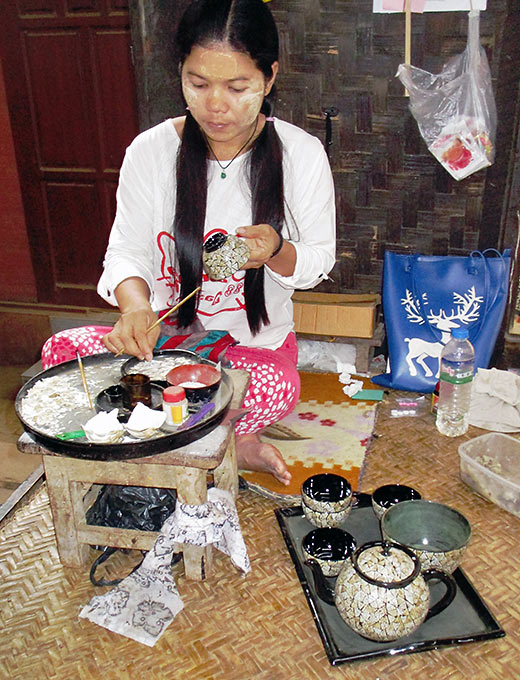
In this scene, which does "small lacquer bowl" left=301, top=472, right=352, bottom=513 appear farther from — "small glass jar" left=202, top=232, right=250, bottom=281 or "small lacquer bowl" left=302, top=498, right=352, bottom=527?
"small glass jar" left=202, top=232, right=250, bottom=281

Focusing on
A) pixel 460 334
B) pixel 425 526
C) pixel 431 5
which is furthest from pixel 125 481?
pixel 431 5

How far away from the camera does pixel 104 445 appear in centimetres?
140

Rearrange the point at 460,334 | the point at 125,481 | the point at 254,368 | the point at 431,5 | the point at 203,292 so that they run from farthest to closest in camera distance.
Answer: the point at 431,5 < the point at 460,334 < the point at 203,292 < the point at 254,368 < the point at 125,481

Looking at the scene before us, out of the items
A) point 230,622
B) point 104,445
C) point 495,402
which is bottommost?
point 230,622

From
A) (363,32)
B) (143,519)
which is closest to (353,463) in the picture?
(143,519)

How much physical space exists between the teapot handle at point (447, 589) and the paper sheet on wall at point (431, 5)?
6.92 feet

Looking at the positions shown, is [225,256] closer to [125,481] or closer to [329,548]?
[125,481]

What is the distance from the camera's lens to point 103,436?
1.43 metres

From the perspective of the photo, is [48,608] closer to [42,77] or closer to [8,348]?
[8,348]

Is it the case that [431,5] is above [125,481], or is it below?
above

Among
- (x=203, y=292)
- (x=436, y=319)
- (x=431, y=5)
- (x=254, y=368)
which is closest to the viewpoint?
(x=254, y=368)

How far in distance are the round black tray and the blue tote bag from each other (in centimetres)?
115

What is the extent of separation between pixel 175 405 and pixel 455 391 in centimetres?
127

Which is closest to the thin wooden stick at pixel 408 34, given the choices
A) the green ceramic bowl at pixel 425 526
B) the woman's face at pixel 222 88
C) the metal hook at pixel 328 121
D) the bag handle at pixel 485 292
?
the metal hook at pixel 328 121
